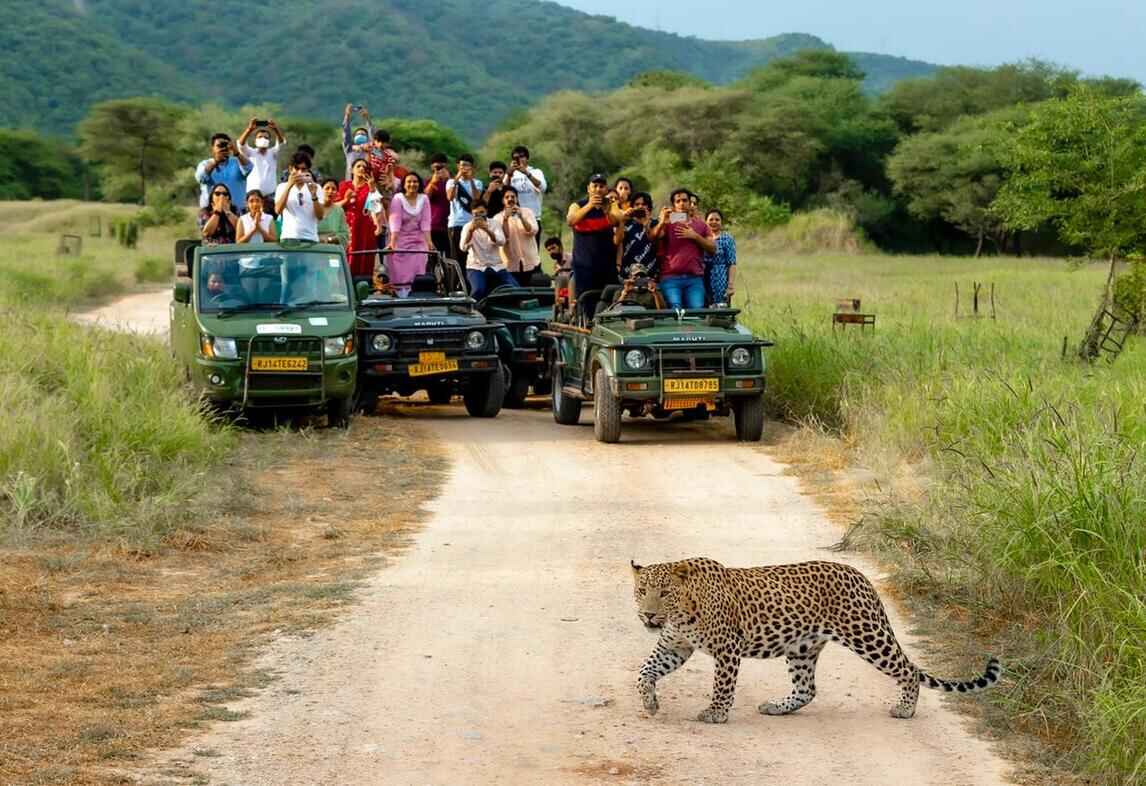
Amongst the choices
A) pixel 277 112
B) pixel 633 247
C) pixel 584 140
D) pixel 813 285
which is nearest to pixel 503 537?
pixel 633 247

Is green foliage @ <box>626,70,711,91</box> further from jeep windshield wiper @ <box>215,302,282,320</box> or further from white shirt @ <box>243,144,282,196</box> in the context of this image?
jeep windshield wiper @ <box>215,302,282,320</box>

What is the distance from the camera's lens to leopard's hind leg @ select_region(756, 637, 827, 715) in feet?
24.2

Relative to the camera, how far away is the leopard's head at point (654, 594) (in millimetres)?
7211

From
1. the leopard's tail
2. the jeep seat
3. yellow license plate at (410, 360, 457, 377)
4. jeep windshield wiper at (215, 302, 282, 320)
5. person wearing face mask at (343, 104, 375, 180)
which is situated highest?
person wearing face mask at (343, 104, 375, 180)

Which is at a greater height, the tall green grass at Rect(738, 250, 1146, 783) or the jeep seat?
the jeep seat

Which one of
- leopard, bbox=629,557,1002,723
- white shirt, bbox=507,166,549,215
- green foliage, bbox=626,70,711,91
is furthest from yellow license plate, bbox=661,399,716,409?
green foliage, bbox=626,70,711,91

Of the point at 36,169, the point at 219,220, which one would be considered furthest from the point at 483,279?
the point at 36,169

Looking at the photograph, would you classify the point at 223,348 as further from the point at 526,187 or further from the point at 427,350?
the point at 526,187

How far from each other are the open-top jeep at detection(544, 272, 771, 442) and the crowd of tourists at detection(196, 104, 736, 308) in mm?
669

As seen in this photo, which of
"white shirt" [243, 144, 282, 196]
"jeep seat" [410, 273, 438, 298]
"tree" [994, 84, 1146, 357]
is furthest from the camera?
"tree" [994, 84, 1146, 357]

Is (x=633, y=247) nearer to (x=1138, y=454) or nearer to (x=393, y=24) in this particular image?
(x=1138, y=454)

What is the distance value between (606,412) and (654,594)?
28.9ft

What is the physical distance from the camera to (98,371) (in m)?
15.6

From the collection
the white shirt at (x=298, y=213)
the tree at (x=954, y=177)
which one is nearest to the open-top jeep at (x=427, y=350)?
the white shirt at (x=298, y=213)
